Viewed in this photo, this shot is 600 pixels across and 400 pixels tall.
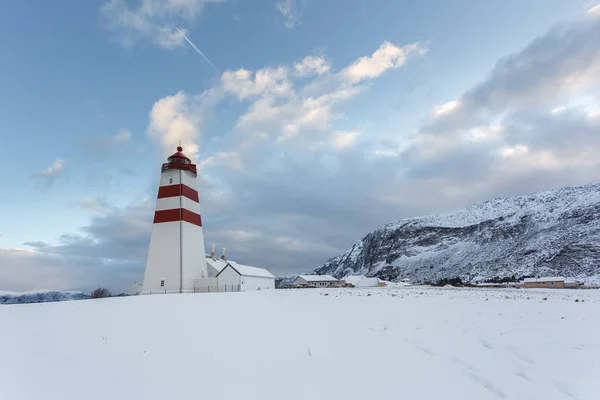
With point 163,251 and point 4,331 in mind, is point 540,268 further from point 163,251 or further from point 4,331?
point 4,331

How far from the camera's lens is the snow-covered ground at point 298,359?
5188 mm

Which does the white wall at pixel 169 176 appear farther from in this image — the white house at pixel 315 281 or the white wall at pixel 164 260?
the white house at pixel 315 281

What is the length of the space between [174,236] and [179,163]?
853 cm

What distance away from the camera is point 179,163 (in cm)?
3756

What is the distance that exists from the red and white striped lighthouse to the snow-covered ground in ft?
82.0

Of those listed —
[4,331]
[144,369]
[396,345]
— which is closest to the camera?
[144,369]

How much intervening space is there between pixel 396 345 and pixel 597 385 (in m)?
3.41

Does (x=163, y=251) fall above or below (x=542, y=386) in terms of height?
above

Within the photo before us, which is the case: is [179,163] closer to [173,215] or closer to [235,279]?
[173,215]

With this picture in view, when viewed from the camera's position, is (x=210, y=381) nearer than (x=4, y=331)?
Yes

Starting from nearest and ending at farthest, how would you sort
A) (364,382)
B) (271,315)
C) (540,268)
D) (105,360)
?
(364,382), (105,360), (271,315), (540,268)

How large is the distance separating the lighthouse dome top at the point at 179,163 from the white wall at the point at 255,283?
51.0 feet

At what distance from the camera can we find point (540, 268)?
116m

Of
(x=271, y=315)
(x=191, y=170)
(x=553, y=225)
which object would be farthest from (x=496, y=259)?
(x=271, y=315)
